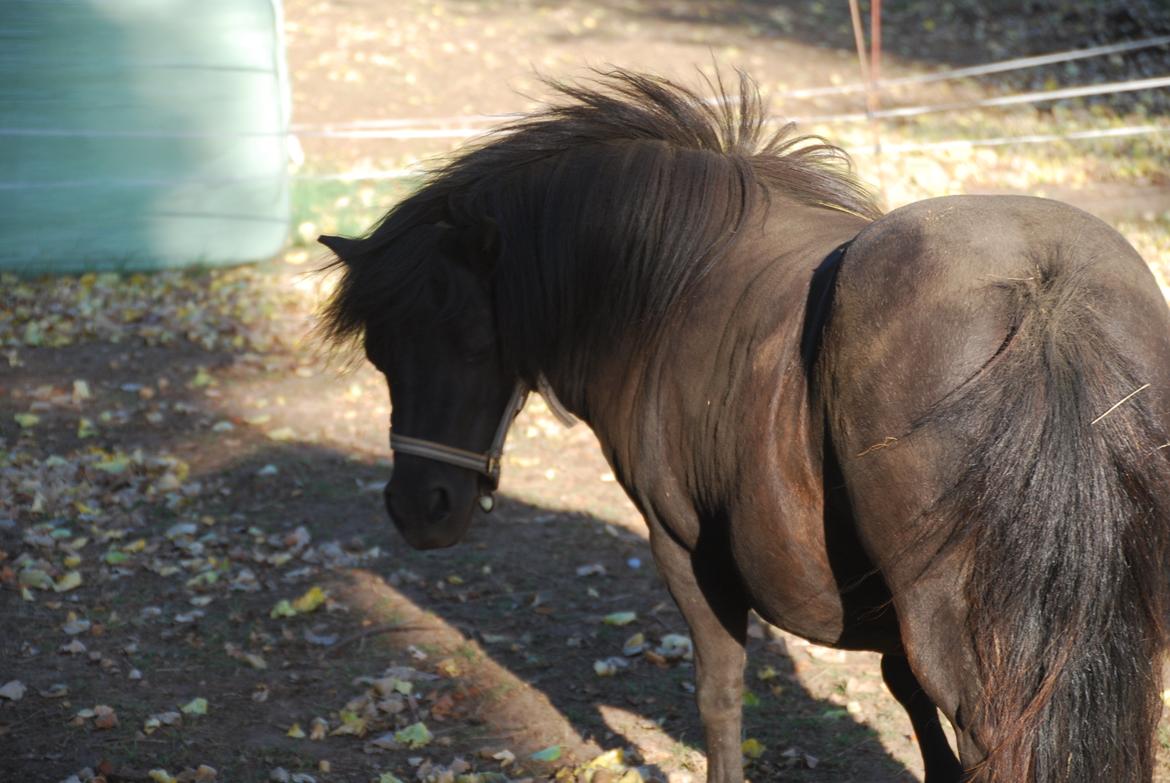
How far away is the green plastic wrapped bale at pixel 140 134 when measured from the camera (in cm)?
830

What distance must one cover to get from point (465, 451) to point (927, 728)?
149 cm

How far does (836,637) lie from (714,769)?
0.76 metres

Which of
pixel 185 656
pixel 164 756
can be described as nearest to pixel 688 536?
pixel 164 756

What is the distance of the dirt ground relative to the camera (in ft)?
12.3

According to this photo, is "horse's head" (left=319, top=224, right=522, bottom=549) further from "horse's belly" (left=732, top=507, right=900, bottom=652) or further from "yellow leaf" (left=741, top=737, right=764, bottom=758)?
"yellow leaf" (left=741, top=737, right=764, bottom=758)

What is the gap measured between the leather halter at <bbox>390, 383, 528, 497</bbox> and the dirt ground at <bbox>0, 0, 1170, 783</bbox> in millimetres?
810

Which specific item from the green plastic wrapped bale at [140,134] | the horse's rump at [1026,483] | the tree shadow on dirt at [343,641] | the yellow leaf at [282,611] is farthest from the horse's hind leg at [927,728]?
the green plastic wrapped bale at [140,134]

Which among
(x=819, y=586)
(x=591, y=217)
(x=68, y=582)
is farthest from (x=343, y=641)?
(x=819, y=586)

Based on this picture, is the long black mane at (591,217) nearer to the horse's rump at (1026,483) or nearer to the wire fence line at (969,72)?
the horse's rump at (1026,483)

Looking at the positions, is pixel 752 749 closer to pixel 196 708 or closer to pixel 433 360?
pixel 433 360

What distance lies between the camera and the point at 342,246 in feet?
10.5

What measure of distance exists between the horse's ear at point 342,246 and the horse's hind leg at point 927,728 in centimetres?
184

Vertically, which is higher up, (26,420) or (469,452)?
(469,452)

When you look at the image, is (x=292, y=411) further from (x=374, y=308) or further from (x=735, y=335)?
(x=735, y=335)
